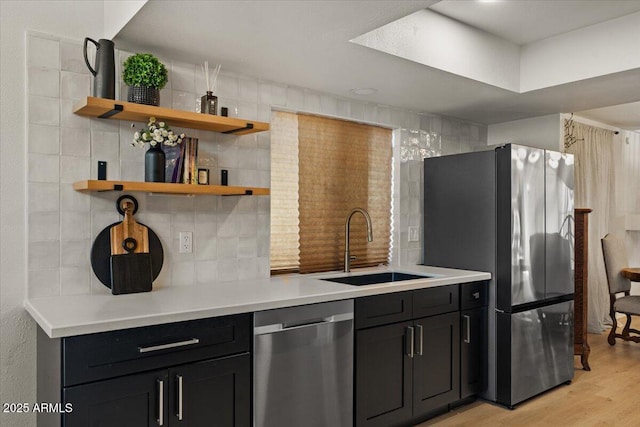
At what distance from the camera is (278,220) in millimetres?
3164

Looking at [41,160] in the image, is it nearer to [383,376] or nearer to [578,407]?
[383,376]

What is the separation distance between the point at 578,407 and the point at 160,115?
3216mm

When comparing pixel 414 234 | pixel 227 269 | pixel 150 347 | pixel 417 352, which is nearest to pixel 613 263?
pixel 414 234

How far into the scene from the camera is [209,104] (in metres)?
2.60

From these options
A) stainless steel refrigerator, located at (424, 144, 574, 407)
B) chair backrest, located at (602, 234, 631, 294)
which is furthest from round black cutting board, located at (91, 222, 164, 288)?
chair backrest, located at (602, 234, 631, 294)

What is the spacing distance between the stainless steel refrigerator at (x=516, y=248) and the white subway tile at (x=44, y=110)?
8.60 ft

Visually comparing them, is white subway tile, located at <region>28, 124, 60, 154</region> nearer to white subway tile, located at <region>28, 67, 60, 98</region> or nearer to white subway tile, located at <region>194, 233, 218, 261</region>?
white subway tile, located at <region>28, 67, 60, 98</region>

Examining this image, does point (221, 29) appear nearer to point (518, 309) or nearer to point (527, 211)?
point (527, 211)

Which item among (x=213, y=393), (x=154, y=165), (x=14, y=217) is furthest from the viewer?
(x=154, y=165)

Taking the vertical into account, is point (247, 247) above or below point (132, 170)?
below

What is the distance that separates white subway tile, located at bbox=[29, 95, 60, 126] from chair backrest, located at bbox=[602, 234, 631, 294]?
15.5 ft

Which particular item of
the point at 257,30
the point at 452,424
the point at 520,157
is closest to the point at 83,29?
the point at 257,30

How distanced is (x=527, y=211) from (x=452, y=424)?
4.92ft

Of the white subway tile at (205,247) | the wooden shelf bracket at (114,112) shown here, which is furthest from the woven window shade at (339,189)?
the wooden shelf bracket at (114,112)
